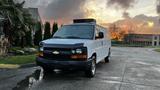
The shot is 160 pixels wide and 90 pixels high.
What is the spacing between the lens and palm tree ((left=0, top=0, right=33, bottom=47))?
974 inches

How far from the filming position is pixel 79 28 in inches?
553

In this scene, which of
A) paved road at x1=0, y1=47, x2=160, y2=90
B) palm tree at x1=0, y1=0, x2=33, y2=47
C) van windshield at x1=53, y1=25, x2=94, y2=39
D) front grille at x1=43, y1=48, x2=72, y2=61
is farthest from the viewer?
palm tree at x1=0, y1=0, x2=33, y2=47

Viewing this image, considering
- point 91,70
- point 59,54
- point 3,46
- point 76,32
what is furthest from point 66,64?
point 3,46

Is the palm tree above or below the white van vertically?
above

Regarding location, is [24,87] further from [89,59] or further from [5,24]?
[5,24]

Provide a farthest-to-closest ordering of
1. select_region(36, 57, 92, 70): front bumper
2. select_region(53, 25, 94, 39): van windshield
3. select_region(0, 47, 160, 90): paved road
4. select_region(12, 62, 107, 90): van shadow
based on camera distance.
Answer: select_region(53, 25, 94, 39): van windshield, select_region(36, 57, 92, 70): front bumper, select_region(12, 62, 107, 90): van shadow, select_region(0, 47, 160, 90): paved road

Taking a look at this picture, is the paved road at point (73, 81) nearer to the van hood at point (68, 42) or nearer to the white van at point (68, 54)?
the white van at point (68, 54)

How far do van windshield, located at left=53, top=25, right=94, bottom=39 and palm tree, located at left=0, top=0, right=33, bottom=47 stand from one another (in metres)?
11.3

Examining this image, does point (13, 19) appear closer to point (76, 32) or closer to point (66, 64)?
point (76, 32)

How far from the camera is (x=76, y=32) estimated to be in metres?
13.8

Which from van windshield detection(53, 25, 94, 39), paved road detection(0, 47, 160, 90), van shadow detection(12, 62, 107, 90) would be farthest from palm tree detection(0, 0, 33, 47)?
van shadow detection(12, 62, 107, 90)

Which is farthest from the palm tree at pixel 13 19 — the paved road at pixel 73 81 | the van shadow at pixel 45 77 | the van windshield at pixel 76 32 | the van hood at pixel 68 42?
the van hood at pixel 68 42

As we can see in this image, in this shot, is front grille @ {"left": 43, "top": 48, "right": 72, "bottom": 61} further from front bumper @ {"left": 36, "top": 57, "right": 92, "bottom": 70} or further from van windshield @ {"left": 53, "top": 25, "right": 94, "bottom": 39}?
van windshield @ {"left": 53, "top": 25, "right": 94, "bottom": 39}

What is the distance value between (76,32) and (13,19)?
1361 centimetres
